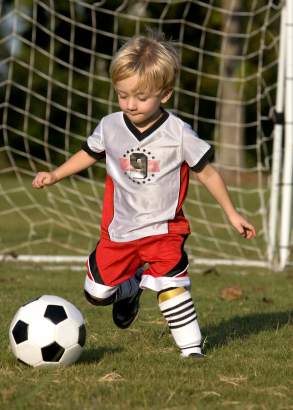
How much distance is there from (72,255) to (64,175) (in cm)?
329

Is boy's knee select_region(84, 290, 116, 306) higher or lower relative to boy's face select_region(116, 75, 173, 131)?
lower

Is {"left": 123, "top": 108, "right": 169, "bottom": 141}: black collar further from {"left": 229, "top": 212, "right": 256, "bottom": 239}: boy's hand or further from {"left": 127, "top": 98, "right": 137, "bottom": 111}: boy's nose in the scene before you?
{"left": 229, "top": 212, "right": 256, "bottom": 239}: boy's hand

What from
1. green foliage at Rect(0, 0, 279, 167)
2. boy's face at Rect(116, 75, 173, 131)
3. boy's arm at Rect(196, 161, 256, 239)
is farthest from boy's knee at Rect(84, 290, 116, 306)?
green foliage at Rect(0, 0, 279, 167)

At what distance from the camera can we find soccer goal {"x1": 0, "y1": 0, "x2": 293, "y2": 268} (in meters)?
6.14

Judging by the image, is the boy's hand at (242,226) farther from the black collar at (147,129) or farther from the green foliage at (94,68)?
the green foliage at (94,68)

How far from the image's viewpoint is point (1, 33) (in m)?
16.1

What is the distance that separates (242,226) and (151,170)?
1.70 feet

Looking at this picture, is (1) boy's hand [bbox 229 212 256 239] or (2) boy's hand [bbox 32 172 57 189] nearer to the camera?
(1) boy's hand [bbox 229 212 256 239]

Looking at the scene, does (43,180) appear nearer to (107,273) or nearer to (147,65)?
(107,273)

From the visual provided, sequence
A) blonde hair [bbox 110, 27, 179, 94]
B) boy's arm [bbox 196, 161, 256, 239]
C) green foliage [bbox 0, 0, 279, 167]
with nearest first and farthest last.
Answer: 1. blonde hair [bbox 110, 27, 179, 94]
2. boy's arm [bbox 196, 161, 256, 239]
3. green foliage [bbox 0, 0, 279, 167]

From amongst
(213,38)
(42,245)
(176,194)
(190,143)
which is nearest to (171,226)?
(176,194)

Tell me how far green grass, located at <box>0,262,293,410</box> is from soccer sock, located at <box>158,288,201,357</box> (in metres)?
0.08

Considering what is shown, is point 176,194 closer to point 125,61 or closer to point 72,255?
point 125,61

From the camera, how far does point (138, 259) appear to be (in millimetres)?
2877
